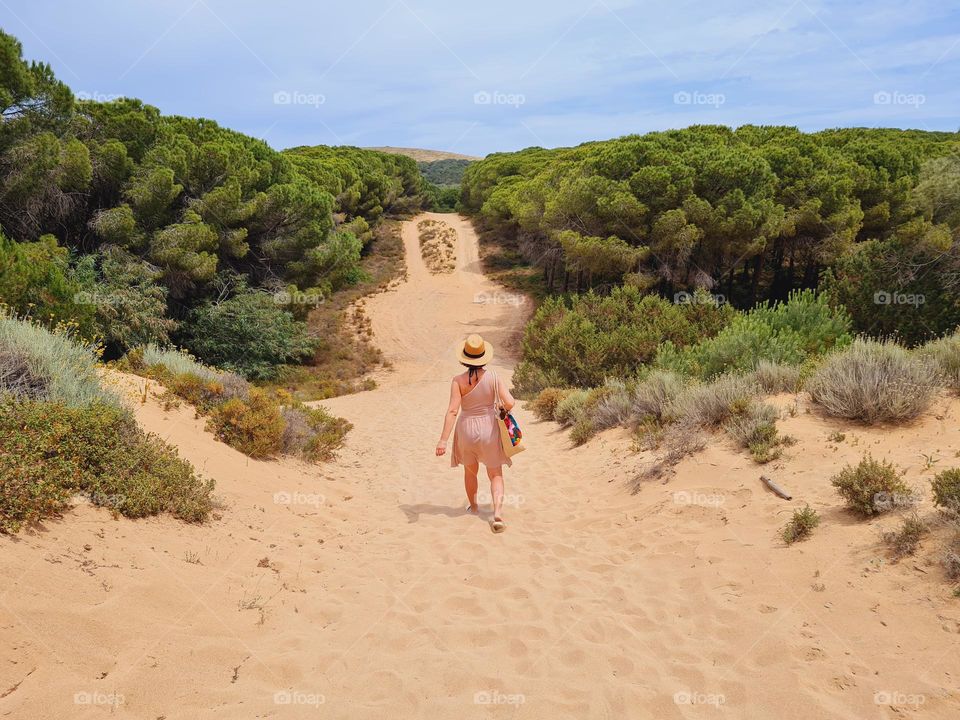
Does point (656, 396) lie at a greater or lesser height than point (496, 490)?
greater

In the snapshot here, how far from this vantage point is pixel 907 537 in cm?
399

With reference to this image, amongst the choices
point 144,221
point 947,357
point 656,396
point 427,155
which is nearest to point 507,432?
point 656,396

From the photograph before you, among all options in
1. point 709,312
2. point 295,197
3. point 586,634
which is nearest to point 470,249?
point 295,197

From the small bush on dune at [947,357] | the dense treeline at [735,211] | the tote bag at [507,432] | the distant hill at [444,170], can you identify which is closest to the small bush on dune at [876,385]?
the small bush on dune at [947,357]

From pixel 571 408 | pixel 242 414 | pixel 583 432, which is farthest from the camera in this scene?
pixel 571 408

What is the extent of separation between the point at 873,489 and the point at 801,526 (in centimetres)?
60

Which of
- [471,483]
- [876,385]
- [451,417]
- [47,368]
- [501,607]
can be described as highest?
[47,368]

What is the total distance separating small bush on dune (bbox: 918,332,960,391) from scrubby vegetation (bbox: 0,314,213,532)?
23.9 feet

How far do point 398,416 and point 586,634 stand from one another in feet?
30.9

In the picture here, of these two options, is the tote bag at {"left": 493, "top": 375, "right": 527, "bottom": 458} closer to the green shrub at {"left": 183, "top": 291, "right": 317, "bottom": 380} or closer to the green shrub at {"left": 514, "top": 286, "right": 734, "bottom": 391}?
the green shrub at {"left": 514, "top": 286, "right": 734, "bottom": 391}

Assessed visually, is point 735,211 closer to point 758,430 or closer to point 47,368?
point 758,430

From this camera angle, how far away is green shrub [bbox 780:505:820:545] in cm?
454

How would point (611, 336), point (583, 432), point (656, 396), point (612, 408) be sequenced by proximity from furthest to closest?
point (611, 336) → point (583, 432) → point (612, 408) → point (656, 396)

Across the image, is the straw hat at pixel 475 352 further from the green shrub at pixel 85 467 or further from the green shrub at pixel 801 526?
the green shrub at pixel 801 526
